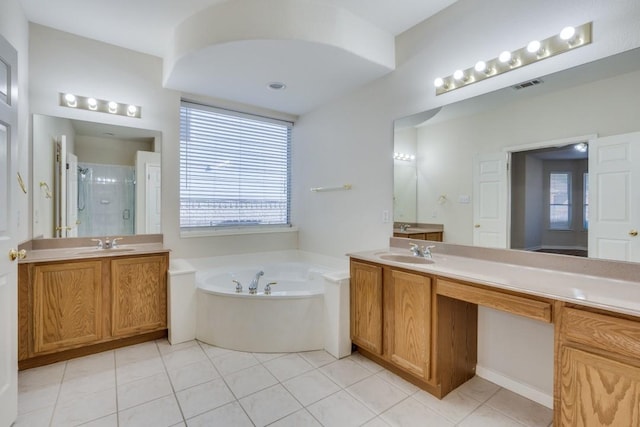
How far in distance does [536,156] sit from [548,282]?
81cm

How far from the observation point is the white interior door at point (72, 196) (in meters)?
2.68

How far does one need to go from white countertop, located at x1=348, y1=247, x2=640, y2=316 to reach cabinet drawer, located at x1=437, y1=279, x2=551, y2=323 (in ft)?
0.15

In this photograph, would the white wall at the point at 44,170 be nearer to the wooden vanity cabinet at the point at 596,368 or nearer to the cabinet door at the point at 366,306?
the cabinet door at the point at 366,306

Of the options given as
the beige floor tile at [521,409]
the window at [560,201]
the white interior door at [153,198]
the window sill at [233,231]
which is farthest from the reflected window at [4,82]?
the beige floor tile at [521,409]

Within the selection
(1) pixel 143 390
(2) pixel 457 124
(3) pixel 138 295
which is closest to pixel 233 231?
(3) pixel 138 295

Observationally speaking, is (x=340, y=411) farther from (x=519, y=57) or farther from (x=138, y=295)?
(x=519, y=57)

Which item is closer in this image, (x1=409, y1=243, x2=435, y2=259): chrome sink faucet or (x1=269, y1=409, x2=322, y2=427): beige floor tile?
(x1=269, y1=409, x2=322, y2=427): beige floor tile

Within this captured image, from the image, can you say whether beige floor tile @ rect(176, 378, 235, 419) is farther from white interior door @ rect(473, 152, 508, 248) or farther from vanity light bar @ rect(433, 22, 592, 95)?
vanity light bar @ rect(433, 22, 592, 95)

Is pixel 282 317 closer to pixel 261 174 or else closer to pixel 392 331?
pixel 392 331

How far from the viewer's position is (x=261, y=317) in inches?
96.7

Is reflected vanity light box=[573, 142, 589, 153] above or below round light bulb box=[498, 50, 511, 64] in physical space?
below

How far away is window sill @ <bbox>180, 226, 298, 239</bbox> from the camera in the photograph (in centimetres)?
330

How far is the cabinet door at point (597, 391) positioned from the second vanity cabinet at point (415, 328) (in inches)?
25.5

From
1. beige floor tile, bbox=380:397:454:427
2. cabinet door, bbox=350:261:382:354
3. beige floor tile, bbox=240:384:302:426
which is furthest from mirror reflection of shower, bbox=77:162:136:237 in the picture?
beige floor tile, bbox=380:397:454:427
